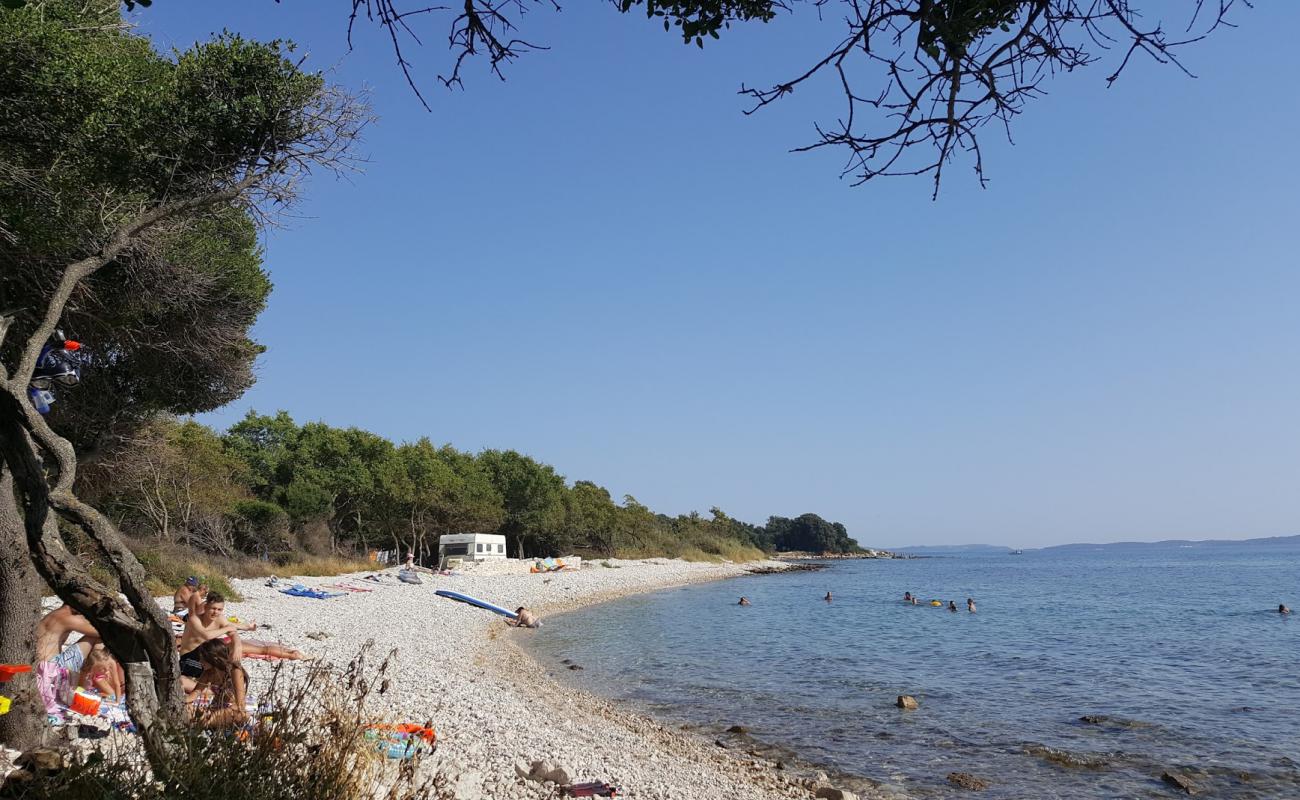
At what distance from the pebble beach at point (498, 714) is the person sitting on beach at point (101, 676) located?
219cm

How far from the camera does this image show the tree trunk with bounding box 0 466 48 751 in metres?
4.93

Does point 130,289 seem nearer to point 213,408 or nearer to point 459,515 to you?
point 213,408

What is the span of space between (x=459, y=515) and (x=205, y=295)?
1710 inches

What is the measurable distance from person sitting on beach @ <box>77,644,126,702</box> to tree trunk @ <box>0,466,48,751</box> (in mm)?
2485

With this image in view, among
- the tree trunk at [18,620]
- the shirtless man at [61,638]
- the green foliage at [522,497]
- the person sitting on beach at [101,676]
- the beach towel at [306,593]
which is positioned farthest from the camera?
the green foliage at [522,497]

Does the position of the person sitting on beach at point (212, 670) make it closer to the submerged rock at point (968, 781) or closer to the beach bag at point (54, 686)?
the beach bag at point (54, 686)

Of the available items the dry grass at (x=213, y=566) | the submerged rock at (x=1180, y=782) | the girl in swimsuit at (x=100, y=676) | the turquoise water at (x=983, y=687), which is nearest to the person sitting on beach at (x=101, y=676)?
the girl in swimsuit at (x=100, y=676)

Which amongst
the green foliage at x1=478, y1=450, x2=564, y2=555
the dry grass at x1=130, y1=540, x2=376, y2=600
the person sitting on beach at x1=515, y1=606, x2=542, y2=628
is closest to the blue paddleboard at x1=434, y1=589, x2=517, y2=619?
the person sitting on beach at x1=515, y1=606, x2=542, y2=628

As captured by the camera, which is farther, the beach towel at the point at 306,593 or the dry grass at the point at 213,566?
the beach towel at the point at 306,593

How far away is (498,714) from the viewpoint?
1070 centimetres

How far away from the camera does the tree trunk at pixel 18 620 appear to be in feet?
16.2

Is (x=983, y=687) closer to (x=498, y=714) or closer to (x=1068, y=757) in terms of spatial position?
(x=1068, y=757)

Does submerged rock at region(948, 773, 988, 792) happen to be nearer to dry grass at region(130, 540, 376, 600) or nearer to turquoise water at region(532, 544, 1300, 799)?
turquoise water at region(532, 544, 1300, 799)

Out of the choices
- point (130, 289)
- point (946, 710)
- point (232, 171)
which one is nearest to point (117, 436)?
point (130, 289)
